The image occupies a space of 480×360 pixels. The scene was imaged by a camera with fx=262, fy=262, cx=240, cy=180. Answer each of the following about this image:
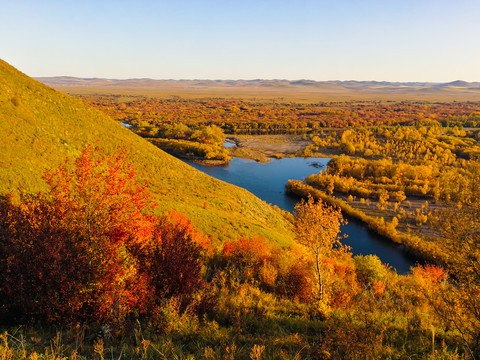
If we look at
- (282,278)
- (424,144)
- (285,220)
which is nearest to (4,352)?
(282,278)

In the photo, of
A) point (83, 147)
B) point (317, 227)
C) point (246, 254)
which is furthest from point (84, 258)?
point (83, 147)

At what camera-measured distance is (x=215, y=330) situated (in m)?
9.28

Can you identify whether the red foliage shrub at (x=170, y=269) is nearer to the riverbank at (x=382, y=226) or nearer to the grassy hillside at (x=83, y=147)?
the grassy hillside at (x=83, y=147)

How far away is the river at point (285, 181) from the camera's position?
153 feet

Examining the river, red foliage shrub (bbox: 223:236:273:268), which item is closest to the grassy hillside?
red foliage shrub (bbox: 223:236:273:268)

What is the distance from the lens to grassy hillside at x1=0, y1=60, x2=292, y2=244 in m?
24.6

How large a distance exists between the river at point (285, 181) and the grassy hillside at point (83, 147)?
17463mm

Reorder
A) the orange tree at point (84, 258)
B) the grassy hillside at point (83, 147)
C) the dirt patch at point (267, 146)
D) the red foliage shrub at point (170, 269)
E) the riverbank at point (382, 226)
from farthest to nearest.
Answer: the dirt patch at point (267, 146)
the riverbank at point (382, 226)
the grassy hillside at point (83, 147)
the red foliage shrub at point (170, 269)
the orange tree at point (84, 258)

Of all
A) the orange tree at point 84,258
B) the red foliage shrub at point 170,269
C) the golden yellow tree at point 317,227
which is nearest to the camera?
the orange tree at point 84,258

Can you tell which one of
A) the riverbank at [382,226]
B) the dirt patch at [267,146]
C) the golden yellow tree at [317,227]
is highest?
the golden yellow tree at [317,227]

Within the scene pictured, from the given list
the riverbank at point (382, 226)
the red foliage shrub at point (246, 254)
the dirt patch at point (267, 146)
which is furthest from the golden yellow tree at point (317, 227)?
the dirt patch at point (267, 146)

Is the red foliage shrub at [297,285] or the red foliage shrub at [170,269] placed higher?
the red foliage shrub at [170,269]

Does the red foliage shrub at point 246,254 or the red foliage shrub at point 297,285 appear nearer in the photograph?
the red foliage shrub at point 297,285

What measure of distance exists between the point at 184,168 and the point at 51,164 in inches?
847
